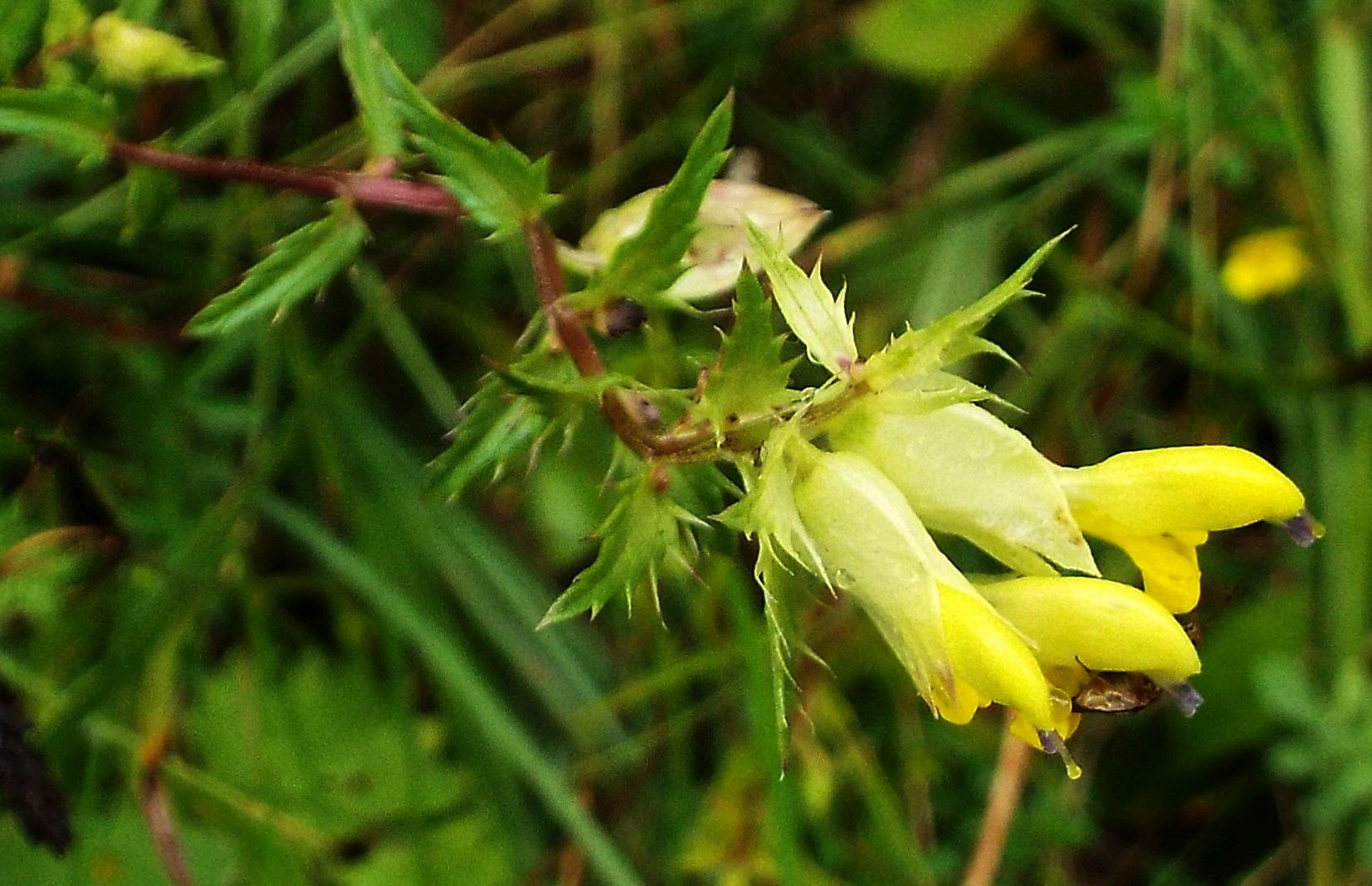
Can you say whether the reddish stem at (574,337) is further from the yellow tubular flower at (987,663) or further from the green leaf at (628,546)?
the yellow tubular flower at (987,663)

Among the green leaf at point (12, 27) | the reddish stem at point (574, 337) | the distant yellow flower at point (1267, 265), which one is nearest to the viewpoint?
the reddish stem at point (574, 337)

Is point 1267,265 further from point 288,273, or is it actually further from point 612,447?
point 288,273

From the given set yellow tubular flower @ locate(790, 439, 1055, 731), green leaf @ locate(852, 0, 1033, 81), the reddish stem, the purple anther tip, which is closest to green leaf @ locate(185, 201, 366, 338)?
the reddish stem

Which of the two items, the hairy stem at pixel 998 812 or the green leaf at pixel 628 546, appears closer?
the green leaf at pixel 628 546

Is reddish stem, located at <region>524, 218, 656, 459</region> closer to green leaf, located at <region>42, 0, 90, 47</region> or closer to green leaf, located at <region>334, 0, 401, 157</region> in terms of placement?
green leaf, located at <region>334, 0, 401, 157</region>

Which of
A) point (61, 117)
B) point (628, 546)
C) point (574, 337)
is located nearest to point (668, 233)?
point (574, 337)

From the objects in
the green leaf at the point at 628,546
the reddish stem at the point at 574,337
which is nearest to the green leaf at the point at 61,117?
the reddish stem at the point at 574,337
